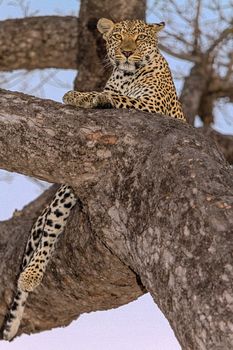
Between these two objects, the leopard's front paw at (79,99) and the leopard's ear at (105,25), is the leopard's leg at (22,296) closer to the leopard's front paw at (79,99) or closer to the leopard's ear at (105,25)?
the leopard's front paw at (79,99)

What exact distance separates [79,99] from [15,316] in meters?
1.93

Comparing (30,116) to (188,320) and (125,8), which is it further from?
(125,8)

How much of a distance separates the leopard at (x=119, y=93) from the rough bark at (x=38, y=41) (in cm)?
255

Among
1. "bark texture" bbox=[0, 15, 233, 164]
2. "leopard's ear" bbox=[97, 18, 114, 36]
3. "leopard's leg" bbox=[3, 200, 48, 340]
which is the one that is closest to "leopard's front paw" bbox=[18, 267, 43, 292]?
"leopard's leg" bbox=[3, 200, 48, 340]

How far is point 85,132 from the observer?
157 inches

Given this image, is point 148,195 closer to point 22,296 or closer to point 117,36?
point 22,296

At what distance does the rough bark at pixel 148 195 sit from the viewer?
3084mm

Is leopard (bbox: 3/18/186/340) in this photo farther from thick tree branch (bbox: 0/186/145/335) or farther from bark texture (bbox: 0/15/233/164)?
bark texture (bbox: 0/15/233/164)

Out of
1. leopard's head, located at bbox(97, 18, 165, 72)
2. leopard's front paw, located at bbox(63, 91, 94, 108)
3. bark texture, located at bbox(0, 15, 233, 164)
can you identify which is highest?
leopard's front paw, located at bbox(63, 91, 94, 108)

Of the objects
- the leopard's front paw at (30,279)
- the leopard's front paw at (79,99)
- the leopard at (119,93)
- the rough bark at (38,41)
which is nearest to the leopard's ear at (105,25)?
the leopard at (119,93)

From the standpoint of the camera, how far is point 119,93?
521 cm

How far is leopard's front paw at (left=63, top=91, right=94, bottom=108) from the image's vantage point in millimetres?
4258

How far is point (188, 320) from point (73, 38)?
5.51m

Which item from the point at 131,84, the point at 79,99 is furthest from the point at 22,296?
the point at 79,99
